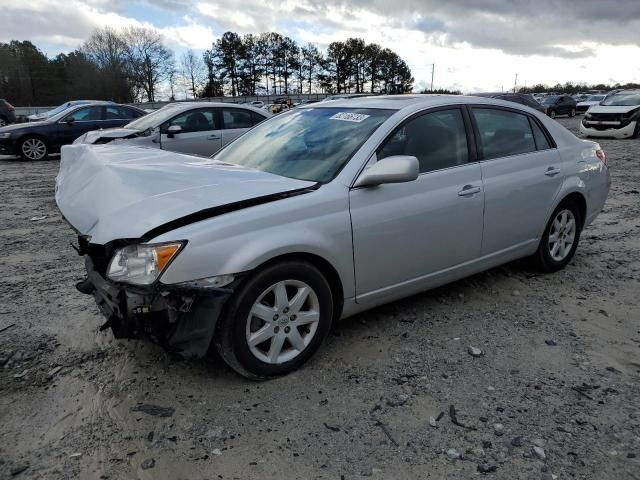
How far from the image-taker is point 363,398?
9.32ft

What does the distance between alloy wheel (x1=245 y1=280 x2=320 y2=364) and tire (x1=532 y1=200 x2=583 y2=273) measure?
2.55m

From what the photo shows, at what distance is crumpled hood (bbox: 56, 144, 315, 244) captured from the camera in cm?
273

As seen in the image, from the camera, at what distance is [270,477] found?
2.26 m

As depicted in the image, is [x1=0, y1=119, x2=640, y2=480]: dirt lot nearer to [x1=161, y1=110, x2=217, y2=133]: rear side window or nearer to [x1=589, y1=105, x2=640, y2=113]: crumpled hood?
[x1=161, y1=110, x2=217, y2=133]: rear side window

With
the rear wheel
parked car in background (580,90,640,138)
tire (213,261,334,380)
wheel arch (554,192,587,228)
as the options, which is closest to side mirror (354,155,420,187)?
tire (213,261,334,380)

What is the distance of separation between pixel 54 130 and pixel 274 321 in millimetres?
13123

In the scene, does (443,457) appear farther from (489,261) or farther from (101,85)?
(101,85)

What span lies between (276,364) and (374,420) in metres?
0.66

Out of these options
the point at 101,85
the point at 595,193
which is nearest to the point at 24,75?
the point at 101,85

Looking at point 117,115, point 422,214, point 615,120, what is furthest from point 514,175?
point 615,120

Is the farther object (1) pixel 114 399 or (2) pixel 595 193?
(2) pixel 595 193

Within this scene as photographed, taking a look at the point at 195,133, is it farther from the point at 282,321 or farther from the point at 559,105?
the point at 559,105

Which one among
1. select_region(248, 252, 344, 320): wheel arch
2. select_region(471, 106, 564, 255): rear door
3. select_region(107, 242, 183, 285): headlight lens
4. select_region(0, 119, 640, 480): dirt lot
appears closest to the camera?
select_region(0, 119, 640, 480): dirt lot

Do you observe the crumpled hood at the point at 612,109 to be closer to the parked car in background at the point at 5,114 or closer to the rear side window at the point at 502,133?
the rear side window at the point at 502,133
